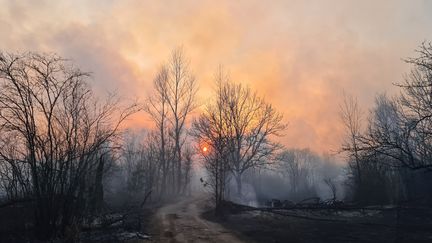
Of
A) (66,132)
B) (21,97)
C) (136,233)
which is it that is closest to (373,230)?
(136,233)

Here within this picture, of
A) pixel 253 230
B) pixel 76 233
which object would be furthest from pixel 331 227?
pixel 76 233

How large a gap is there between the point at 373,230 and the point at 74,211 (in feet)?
43.6

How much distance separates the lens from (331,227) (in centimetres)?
1769

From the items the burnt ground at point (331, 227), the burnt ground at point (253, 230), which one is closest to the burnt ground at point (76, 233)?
the burnt ground at point (253, 230)

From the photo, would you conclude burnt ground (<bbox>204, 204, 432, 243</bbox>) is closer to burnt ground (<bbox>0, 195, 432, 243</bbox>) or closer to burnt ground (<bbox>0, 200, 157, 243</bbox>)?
burnt ground (<bbox>0, 195, 432, 243</bbox>)

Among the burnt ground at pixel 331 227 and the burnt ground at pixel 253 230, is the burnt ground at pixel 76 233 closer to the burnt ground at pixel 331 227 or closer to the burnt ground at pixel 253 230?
the burnt ground at pixel 253 230

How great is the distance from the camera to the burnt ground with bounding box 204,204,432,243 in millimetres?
14289

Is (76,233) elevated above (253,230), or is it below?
above

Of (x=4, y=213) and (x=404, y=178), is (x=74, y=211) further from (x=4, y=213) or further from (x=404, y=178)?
(x=404, y=178)

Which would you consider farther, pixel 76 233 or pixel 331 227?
pixel 331 227

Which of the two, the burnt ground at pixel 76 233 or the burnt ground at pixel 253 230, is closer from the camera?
the burnt ground at pixel 76 233

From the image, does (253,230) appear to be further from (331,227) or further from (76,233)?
(76,233)

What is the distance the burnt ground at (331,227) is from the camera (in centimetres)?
1429

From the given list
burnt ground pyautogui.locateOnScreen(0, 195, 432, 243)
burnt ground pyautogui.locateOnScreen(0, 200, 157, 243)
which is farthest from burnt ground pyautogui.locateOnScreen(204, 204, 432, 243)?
burnt ground pyautogui.locateOnScreen(0, 200, 157, 243)
